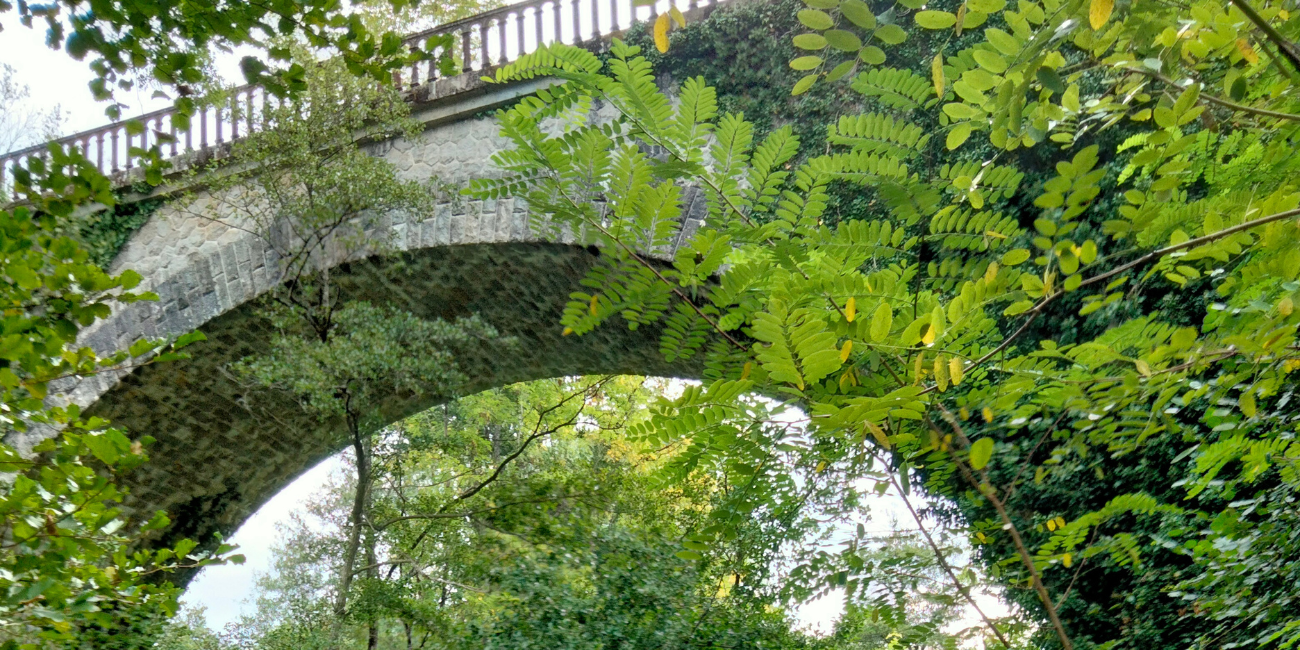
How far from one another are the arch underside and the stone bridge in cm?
2

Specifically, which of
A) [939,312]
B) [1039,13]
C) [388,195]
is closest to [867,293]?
[939,312]

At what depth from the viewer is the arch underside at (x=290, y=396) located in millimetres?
6891

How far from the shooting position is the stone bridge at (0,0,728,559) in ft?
22.0

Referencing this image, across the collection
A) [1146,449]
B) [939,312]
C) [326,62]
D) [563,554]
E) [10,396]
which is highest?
[326,62]

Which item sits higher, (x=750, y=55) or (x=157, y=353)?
(x=750, y=55)

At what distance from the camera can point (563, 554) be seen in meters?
5.49

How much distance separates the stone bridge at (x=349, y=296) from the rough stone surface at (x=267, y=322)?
14 millimetres

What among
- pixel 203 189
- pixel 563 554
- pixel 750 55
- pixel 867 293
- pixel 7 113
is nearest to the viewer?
pixel 867 293

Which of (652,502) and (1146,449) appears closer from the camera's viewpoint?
(1146,449)

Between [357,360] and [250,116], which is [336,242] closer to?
[250,116]

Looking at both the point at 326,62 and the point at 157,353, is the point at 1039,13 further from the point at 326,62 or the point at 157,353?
the point at 326,62

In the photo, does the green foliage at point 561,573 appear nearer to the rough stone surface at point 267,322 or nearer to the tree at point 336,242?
the tree at point 336,242

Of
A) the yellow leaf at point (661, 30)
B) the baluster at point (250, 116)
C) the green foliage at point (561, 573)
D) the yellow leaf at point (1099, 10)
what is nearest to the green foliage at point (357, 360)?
the green foliage at point (561, 573)

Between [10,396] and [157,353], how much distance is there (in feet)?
0.95
